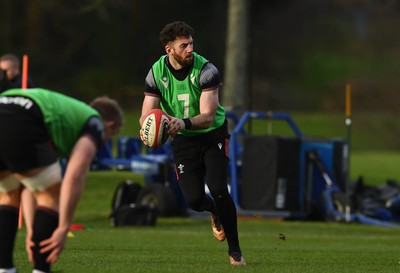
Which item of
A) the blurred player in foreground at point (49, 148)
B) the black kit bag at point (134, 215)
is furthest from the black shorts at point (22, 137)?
the black kit bag at point (134, 215)

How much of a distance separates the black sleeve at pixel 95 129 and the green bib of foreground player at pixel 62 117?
26 millimetres

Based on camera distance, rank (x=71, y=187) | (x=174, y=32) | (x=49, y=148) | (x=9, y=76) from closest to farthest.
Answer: (x=71, y=187), (x=49, y=148), (x=174, y=32), (x=9, y=76)

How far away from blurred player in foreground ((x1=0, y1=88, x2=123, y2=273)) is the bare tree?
18.5m

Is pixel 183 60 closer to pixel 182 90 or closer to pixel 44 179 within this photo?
pixel 182 90

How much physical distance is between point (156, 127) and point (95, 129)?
2.81m

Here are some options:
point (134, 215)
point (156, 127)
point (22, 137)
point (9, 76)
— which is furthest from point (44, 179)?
point (134, 215)

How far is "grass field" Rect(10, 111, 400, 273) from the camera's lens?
10594 mm

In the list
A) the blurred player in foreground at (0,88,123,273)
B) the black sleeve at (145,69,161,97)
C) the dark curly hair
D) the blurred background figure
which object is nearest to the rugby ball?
the black sleeve at (145,69,161,97)

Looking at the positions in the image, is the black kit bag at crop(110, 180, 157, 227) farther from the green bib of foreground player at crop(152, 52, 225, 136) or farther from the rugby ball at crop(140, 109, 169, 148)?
the rugby ball at crop(140, 109, 169, 148)

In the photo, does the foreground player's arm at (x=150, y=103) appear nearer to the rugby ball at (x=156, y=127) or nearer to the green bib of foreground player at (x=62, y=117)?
the rugby ball at (x=156, y=127)

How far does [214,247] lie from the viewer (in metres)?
13.8

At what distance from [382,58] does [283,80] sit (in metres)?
8.60

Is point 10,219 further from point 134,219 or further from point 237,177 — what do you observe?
point 237,177

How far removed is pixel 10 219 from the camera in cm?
800
